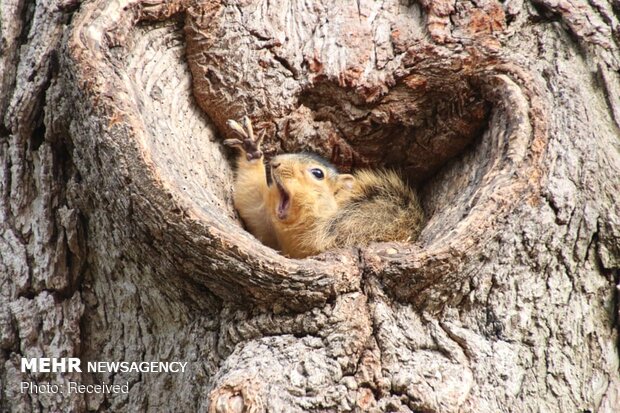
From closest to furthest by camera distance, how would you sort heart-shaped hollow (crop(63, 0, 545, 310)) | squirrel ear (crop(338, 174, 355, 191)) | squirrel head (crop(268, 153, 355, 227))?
1. heart-shaped hollow (crop(63, 0, 545, 310))
2. squirrel head (crop(268, 153, 355, 227))
3. squirrel ear (crop(338, 174, 355, 191))

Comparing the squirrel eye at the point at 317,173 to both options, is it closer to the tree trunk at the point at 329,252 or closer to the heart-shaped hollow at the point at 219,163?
the tree trunk at the point at 329,252

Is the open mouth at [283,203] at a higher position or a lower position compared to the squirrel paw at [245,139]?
lower

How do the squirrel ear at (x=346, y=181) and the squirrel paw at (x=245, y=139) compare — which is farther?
the squirrel ear at (x=346, y=181)

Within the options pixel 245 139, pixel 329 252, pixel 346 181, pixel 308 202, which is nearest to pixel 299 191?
pixel 308 202

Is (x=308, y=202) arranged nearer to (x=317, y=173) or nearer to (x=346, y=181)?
(x=317, y=173)

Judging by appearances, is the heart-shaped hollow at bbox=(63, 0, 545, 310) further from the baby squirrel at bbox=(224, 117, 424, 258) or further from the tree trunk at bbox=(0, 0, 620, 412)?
the baby squirrel at bbox=(224, 117, 424, 258)

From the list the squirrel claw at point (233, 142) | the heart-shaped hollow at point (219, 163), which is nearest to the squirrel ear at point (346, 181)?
the heart-shaped hollow at point (219, 163)

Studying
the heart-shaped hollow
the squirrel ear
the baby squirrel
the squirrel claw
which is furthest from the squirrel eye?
the squirrel claw
